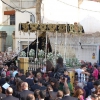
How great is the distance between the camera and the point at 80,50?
2866 cm

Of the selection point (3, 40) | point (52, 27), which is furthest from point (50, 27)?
point (3, 40)

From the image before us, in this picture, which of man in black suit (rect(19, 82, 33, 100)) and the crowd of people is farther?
man in black suit (rect(19, 82, 33, 100))

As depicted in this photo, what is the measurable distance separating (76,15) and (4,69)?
18717 millimetres

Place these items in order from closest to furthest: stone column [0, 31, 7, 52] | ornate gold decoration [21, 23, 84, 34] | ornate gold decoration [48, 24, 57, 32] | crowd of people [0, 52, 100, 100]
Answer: crowd of people [0, 52, 100, 100] → ornate gold decoration [21, 23, 84, 34] → ornate gold decoration [48, 24, 57, 32] → stone column [0, 31, 7, 52]

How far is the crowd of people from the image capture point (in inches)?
392

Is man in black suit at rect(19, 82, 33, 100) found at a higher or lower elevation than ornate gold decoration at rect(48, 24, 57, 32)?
lower

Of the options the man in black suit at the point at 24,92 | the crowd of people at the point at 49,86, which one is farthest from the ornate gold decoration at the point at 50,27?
the man in black suit at the point at 24,92

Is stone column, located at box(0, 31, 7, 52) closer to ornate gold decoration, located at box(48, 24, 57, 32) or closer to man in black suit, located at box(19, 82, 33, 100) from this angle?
ornate gold decoration, located at box(48, 24, 57, 32)

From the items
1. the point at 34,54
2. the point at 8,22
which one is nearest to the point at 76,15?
the point at 8,22

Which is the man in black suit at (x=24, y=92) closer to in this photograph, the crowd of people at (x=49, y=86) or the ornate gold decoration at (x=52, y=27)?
A: the crowd of people at (x=49, y=86)

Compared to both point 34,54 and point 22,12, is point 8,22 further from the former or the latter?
point 34,54

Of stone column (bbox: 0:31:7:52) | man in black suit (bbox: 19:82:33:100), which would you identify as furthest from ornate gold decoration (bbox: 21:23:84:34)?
stone column (bbox: 0:31:7:52)

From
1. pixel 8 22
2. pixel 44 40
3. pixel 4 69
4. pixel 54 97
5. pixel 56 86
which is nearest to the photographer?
pixel 54 97

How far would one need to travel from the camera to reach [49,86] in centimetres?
1138
